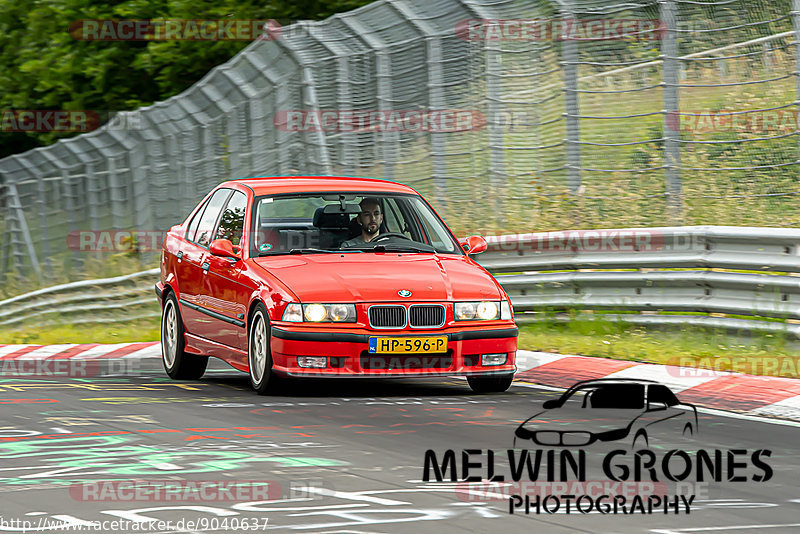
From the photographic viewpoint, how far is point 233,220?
1114cm

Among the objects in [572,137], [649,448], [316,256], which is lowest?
[649,448]

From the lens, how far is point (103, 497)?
633cm

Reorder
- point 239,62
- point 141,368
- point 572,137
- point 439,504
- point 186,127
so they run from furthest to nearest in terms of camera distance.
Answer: point 186,127
point 239,62
point 572,137
point 141,368
point 439,504

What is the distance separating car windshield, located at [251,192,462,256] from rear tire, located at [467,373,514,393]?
112 centimetres

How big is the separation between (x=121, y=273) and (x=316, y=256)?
581 inches

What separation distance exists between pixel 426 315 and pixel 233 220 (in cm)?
216

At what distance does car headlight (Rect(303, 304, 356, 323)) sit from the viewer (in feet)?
31.5

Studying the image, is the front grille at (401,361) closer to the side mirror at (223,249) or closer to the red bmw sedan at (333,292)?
the red bmw sedan at (333,292)

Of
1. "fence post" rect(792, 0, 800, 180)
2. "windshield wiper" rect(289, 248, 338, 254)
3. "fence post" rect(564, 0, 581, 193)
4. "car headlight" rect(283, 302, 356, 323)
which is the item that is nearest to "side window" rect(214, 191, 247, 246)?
"windshield wiper" rect(289, 248, 338, 254)

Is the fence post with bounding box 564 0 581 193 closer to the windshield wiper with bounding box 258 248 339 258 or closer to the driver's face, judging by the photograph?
Answer: the driver's face

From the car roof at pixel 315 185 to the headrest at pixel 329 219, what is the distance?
0.21 metres

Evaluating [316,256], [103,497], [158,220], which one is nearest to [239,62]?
[158,220]

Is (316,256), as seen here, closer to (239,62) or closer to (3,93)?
(239,62)

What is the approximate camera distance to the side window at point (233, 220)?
10.9 metres
